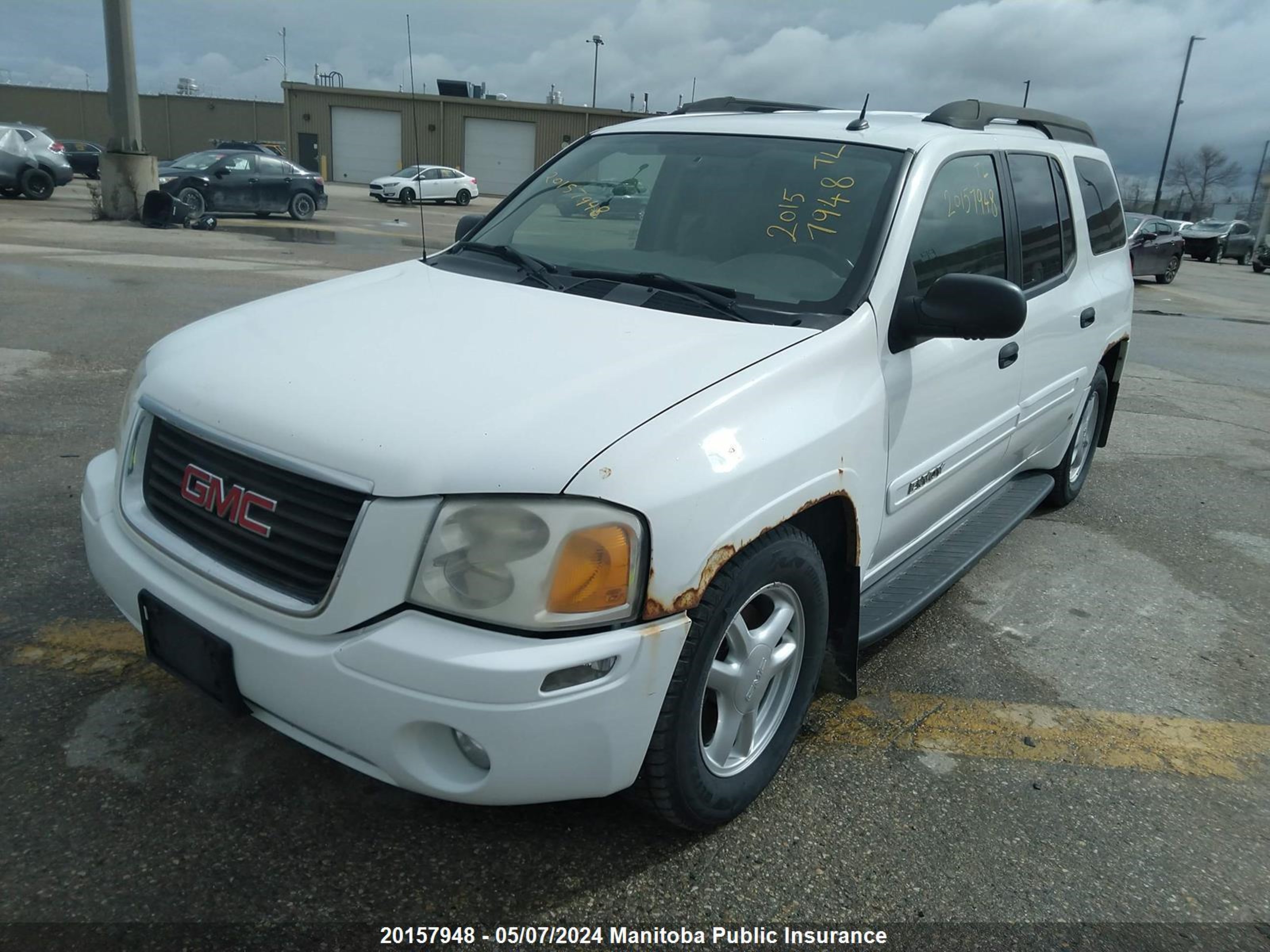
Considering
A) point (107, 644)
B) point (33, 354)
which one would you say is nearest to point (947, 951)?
point (107, 644)

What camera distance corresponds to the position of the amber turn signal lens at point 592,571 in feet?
6.29

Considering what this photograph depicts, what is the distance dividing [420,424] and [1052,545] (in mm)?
3628

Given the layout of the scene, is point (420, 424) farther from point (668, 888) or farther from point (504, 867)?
point (668, 888)

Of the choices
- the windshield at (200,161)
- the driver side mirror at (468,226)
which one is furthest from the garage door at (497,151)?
the driver side mirror at (468,226)

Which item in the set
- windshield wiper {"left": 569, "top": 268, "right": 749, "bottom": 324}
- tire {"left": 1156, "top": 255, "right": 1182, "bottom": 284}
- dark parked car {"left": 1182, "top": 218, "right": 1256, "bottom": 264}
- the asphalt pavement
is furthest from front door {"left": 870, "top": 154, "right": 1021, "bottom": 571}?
dark parked car {"left": 1182, "top": 218, "right": 1256, "bottom": 264}

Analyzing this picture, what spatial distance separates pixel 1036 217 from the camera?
390cm

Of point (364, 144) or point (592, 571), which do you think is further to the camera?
point (364, 144)

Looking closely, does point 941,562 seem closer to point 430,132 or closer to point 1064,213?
point 1064,213

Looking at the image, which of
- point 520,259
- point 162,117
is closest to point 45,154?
point 520,259

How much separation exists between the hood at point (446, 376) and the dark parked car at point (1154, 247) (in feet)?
58.4

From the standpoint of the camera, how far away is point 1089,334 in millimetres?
4441

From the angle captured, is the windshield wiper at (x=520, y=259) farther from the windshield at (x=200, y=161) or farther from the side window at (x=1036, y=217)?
the windshield at (x=200, y=161)

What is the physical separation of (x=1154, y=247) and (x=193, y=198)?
1891cm

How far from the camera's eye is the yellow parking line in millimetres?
2906
